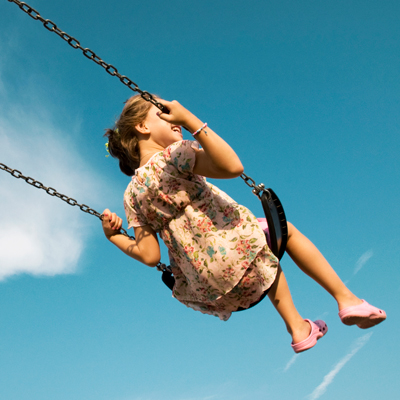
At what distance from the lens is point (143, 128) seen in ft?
9.80

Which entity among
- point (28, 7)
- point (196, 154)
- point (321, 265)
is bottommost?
point (321, 265)

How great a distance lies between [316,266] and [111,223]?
1397 mm

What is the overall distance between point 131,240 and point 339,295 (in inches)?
54.7

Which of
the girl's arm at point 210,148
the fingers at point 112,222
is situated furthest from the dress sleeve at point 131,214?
the girl's arm at point 210,148

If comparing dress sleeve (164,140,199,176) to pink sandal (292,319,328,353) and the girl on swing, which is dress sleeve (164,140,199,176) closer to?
the girl on swing

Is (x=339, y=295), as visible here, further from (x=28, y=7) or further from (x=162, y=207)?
(x=28, y=7)

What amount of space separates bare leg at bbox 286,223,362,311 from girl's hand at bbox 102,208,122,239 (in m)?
1.16

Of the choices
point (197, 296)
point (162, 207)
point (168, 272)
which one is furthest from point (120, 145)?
point (197, 296)

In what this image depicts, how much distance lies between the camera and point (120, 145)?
312 centimetres

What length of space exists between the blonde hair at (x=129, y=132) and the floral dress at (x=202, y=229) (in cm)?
29

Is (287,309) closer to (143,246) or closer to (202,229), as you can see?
(202,229)

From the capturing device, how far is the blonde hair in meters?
2.99

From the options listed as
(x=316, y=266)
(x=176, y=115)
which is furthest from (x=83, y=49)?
(x=316, y=266)

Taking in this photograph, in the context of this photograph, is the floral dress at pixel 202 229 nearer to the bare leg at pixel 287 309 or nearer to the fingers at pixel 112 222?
the bare leg at pixel 287 309
